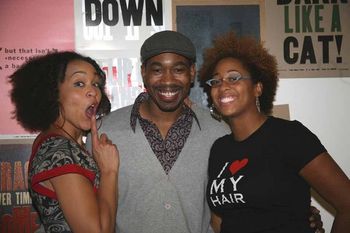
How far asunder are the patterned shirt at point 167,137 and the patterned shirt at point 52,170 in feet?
1.66

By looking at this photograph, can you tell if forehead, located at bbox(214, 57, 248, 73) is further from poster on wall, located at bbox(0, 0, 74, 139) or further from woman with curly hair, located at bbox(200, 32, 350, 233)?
poster on wall, located at bbox(0, 0, 74, 139)

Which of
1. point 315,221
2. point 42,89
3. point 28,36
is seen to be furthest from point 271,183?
point 28,36

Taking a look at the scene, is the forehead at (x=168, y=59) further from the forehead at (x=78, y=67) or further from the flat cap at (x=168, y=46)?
the forehead at (x=78, y=67)

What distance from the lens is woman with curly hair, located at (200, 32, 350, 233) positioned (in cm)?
139

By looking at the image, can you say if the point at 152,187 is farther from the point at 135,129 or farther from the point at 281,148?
the point at 281,148

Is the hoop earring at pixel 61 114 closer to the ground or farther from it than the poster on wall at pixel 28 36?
closer to the ground

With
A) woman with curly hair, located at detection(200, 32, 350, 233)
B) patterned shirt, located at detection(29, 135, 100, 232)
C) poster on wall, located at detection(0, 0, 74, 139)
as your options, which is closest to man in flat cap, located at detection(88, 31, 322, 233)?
woman with curly hair, located at detection(200, 32, 350, 233)

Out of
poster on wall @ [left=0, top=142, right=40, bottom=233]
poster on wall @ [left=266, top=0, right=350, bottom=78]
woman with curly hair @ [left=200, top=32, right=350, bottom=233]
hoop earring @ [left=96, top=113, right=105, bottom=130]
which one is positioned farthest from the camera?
poster on wall @ [left=266, top=0, right=350, bottom=78]

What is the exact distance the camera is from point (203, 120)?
1.93m

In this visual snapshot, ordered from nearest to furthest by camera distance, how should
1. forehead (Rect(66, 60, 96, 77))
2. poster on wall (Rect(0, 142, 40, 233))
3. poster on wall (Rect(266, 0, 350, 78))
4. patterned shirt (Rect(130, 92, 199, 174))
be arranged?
forehead (Rect(66, 60, 96, 77)) < patterned shirt (Rect(130, 92, 199, 174)) < poster on wall (Rect(0, 142, 40, 233)) < poster on wall (Rect(266, 0, 350, 78))

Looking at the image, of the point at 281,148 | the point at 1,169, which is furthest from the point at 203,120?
the point at 1,169

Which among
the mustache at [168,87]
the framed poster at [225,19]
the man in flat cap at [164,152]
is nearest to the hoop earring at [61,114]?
the man in flat cap at [164,152]

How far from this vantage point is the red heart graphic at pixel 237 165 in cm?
154

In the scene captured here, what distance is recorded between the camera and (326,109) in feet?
7.64
